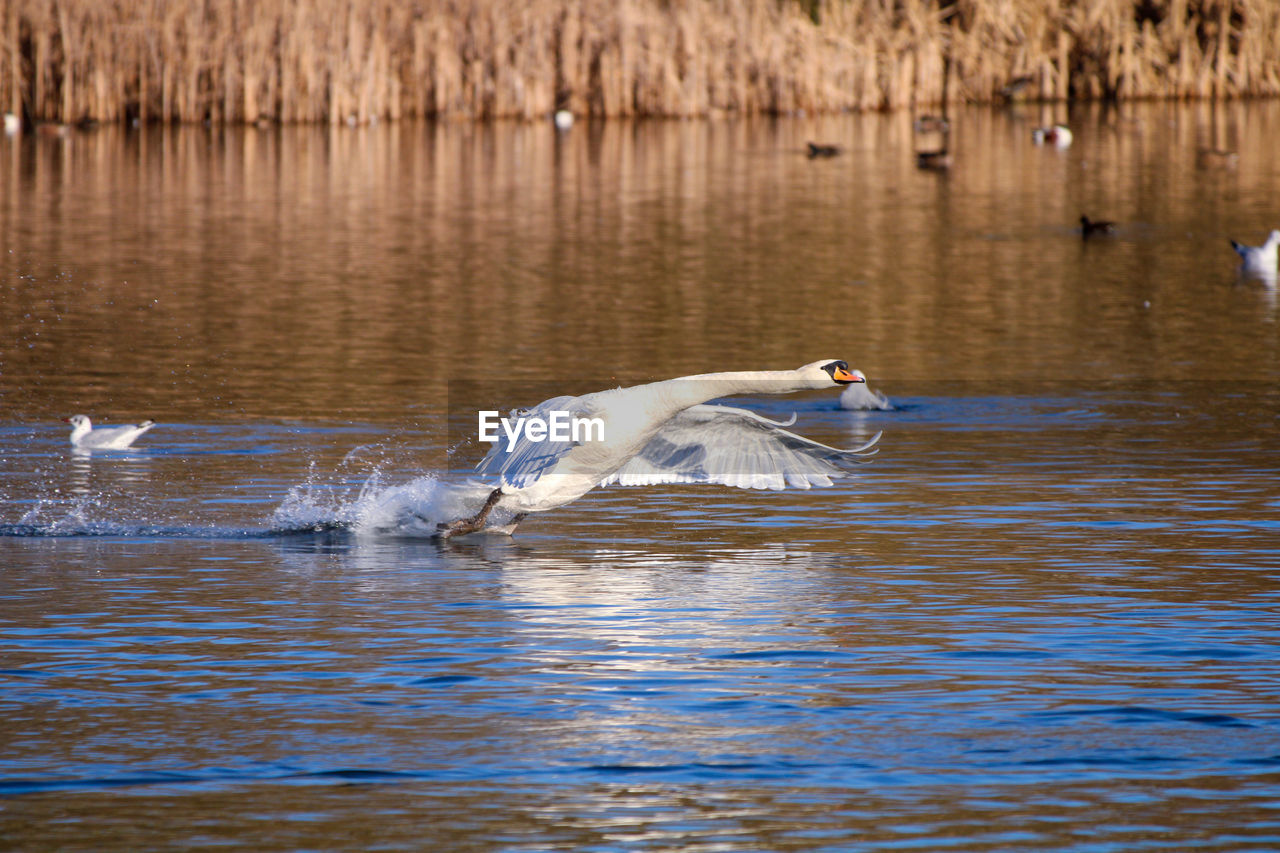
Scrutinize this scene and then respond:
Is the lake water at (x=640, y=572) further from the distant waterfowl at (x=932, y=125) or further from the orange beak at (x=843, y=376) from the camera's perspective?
the distant waterfowl at (x=932, y=125)

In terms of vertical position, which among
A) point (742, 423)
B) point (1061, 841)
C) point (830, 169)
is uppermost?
point (830, 169)

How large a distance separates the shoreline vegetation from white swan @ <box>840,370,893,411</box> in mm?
28770

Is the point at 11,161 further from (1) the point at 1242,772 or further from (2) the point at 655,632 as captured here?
(1) the point at 1242,772

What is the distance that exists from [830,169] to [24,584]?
2849 centimetres

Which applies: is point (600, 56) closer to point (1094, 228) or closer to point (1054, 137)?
point (1054, 137)

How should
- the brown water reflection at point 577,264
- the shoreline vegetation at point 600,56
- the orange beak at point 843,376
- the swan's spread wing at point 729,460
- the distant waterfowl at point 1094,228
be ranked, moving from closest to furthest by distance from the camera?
the orange beak at point 843,376 → the swan's spread wing at point 729,460 → the brown water reflection at point 577,264 → the distant waterfowl at point 1094,228 → the shoreline vegetation at point 600,56

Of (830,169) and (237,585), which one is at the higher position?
(830,169)

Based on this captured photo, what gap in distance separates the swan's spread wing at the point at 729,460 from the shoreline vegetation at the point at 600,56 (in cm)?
3175

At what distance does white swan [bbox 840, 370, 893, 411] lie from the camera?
14.8 meters

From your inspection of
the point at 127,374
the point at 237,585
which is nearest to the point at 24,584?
the point at 237,585

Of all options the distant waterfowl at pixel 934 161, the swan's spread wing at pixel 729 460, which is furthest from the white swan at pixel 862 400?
the distant waterfowl at pixel 934 161

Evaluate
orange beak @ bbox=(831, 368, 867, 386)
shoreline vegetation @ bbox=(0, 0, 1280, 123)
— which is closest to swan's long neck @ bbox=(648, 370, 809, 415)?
orange beak @ bbox=(831, 368, 867, 386)

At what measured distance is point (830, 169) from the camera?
121 feet

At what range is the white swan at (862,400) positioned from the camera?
582 inches
